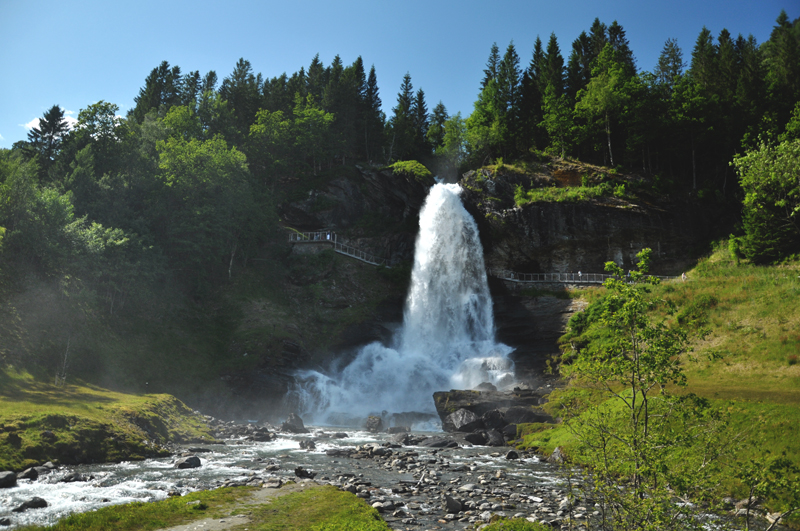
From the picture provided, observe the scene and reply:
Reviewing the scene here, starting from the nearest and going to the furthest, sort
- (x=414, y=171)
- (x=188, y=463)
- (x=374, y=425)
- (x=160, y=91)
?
(x=188, y=463) < (x=374, y=425) < (x=414, y=171) < (x=160, y=91)

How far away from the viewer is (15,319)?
27.9 metres

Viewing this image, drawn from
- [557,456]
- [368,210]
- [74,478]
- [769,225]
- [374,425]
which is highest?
[368,210]

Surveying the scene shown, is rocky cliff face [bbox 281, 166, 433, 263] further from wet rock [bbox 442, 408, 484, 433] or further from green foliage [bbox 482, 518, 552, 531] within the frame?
green foliage [bbox 482, 518, 552, 531]

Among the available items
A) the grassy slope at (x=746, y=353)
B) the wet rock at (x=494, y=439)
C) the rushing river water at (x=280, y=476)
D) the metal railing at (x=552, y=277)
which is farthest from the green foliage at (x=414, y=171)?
the rushing river water at (x=280, y=476)

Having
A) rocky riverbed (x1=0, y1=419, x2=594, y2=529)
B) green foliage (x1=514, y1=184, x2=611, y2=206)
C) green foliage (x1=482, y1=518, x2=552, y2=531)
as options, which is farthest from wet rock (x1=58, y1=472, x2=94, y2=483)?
green foliage (x1=514, y1=184, x2=611, y2=206)

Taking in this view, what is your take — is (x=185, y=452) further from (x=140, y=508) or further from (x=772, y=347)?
(x=772, y=347)

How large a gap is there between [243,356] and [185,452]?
19.2 metres

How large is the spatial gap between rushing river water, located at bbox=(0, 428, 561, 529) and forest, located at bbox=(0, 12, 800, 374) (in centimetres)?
1588

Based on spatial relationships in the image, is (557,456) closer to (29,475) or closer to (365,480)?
(365,480)

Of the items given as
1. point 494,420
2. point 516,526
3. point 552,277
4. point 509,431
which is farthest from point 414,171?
point 516,526

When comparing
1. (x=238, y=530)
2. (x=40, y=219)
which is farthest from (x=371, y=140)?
(x=238, y=530)

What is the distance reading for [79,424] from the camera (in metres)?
19.3

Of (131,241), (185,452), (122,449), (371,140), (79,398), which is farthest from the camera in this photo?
(371,140)

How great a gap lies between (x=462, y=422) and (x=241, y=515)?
21675mm
